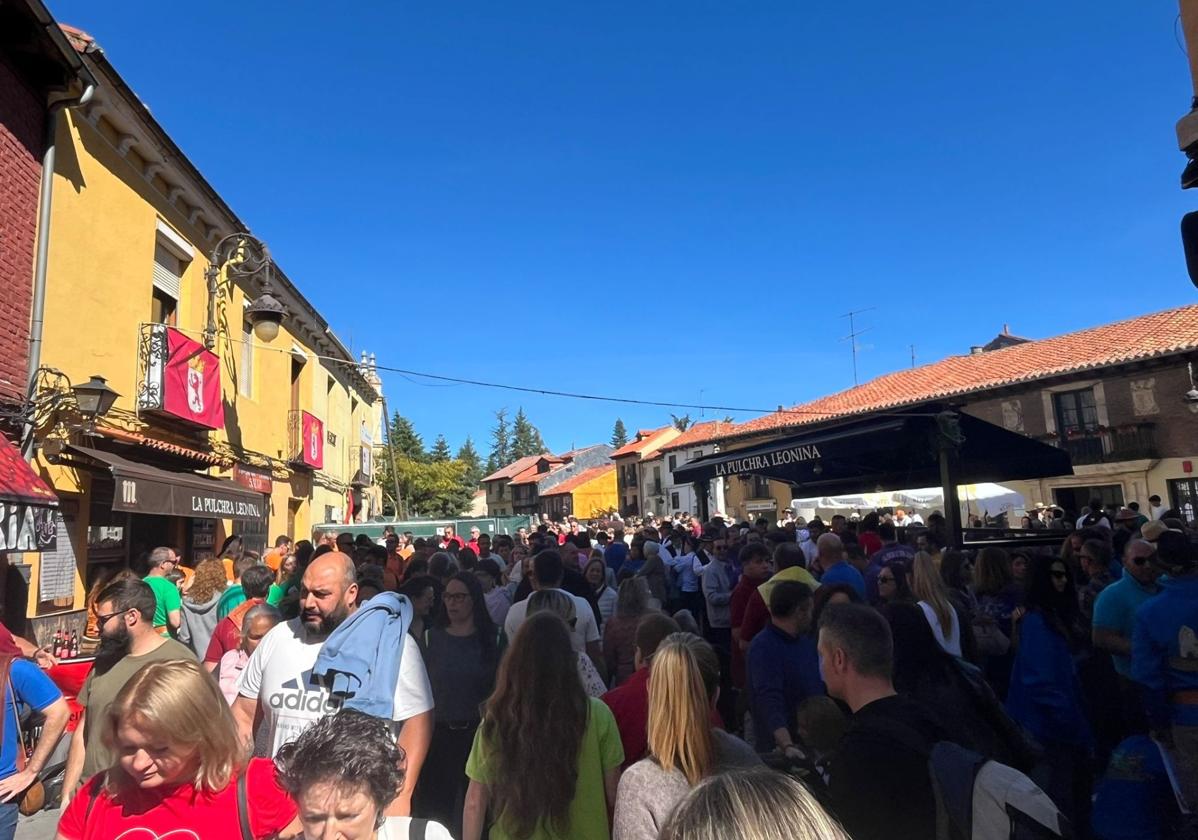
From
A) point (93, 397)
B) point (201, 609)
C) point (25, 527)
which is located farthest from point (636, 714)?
point (93, 397)

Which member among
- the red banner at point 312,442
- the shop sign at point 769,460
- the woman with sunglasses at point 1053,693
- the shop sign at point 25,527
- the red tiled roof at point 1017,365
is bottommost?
the woman with sunglasses at point 1053,693

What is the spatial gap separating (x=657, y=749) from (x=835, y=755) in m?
0.55

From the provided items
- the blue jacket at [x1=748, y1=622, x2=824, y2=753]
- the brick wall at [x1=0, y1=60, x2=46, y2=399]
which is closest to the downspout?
the brick wall at [x1=0, y1=60, x2=46, y2=399]

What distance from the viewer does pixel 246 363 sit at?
13008mm

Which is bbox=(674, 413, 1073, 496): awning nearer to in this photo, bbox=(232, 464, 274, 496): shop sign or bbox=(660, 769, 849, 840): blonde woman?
bbox=(660, 769, 849, 840): blonde woman

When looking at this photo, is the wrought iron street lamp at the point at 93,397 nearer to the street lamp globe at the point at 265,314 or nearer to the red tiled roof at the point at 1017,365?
the street lamp globe at the point at 265,314

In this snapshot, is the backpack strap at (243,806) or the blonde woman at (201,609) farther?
the blonde woman at (201,609)

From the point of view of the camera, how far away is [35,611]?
23.7ft

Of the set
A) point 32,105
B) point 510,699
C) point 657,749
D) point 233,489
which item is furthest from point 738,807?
point 233,489

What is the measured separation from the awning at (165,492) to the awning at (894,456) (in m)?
6.38

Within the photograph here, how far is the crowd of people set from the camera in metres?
1.87

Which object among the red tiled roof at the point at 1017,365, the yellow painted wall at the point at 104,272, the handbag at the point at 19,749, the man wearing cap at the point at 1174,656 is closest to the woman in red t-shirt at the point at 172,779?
the handbag at the point at 19,749

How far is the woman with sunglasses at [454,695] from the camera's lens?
12.8 feet

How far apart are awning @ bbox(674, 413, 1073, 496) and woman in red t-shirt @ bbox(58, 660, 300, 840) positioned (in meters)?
6.99
